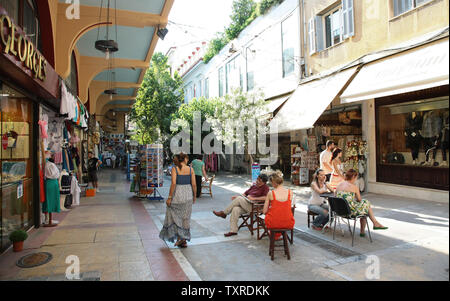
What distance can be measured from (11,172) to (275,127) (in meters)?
8.48

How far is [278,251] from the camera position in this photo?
5152 mm

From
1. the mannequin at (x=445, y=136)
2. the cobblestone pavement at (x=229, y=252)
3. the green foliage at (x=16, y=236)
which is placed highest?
the mannequin at (x=445, y=136)

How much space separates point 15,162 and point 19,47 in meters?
2.54

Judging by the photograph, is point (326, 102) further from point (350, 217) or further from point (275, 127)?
point (350, 217)

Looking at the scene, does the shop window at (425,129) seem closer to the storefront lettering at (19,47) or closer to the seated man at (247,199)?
the seated man at (247,199)

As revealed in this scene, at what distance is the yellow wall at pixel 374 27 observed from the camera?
7609mm

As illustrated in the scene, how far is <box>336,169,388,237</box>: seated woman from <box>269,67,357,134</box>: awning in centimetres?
404

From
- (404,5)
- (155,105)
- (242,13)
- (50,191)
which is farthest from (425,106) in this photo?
(155,105)

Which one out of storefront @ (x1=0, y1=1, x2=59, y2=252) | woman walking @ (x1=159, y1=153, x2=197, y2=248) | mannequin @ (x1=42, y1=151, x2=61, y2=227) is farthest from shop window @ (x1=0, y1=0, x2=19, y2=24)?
woman walking @ (x1=159, y1=153, x2=197, y2=248)

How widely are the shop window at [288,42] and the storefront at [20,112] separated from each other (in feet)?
33.1

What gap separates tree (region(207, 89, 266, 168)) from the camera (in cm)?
1225

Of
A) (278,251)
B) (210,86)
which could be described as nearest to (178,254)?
(278,251)

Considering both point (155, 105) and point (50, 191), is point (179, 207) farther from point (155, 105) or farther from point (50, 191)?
point (155, 105)

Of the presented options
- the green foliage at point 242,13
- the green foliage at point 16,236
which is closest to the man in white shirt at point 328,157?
the green foliage at point 242,13
